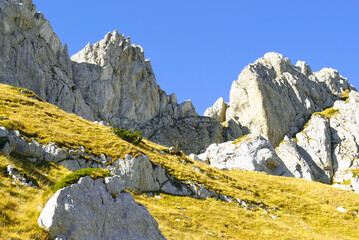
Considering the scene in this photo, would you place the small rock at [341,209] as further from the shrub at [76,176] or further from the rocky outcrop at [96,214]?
the shrub at [76,176]

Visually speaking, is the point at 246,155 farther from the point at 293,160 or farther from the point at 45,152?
the point at 45,152

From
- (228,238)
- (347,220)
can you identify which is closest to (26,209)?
(228,238)

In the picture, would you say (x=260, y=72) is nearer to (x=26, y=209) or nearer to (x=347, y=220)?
(x=347, y=220)

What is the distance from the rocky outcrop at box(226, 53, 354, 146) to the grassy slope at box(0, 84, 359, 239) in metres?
66.4

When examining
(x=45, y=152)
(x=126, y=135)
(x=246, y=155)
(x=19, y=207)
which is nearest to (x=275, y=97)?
(x=246, y=155)

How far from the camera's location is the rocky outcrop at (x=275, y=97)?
368ft

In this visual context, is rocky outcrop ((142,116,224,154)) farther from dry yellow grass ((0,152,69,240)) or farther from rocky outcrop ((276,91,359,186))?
dry yellow grass ((0,152,69,240))

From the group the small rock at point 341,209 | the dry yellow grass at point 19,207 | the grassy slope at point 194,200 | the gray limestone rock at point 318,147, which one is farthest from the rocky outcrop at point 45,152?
the gray limestone rock at point 318,147

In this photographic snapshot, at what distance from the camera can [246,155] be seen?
2655 inches

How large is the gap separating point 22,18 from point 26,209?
85.0m

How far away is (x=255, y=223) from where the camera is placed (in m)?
28.1

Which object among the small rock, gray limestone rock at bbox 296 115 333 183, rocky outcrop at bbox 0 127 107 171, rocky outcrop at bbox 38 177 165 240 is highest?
gray limestone rock at bbox 296 115 333 183

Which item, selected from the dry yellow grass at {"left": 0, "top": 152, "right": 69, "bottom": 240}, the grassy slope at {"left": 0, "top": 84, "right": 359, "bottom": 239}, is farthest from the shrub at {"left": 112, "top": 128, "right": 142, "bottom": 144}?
the dry yellow grass at {"left": 0, "top": 152, "right": 69, "bottom": 240}

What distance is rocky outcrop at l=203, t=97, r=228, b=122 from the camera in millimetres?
133625
